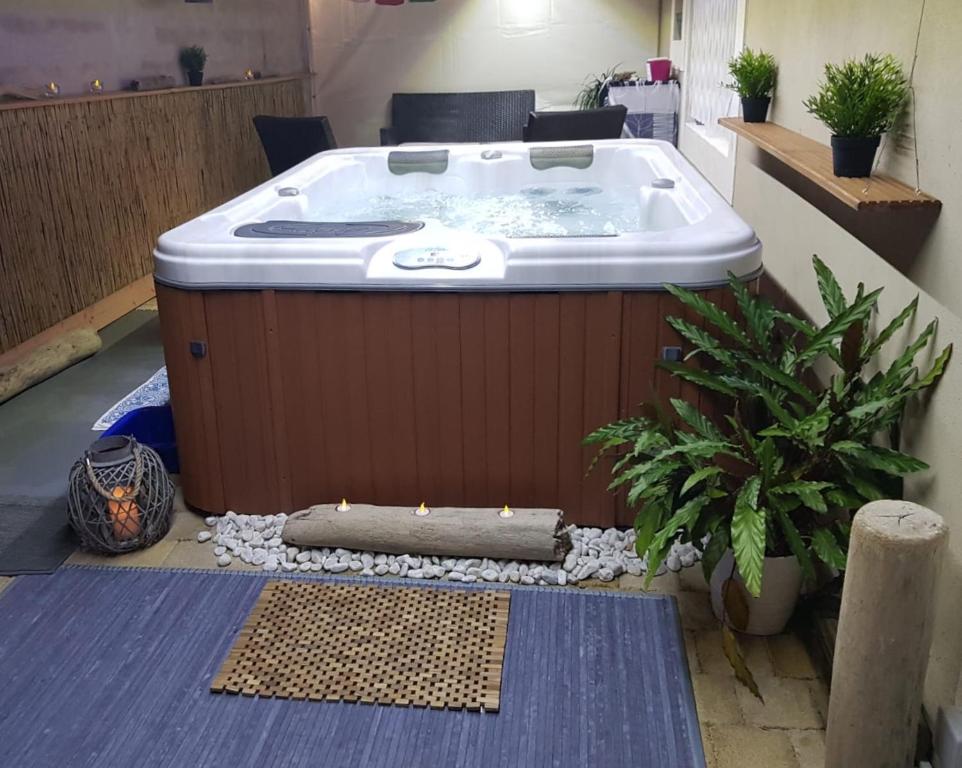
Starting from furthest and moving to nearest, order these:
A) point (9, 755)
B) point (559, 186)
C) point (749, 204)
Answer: point (559, 186), point (749, 204), point (9, 755)

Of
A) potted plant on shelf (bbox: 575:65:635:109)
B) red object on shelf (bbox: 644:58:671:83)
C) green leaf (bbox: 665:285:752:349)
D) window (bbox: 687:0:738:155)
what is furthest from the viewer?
potted plant on shelf (bbox: 575:65:635:109)

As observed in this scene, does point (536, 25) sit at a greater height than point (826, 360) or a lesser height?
greater

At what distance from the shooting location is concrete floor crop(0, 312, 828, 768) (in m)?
1.62

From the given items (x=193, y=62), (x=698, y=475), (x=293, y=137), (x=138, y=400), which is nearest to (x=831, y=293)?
(x=698, y=475)

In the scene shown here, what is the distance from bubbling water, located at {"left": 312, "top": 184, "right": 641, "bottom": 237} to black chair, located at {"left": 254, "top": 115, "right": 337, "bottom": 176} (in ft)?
3.69

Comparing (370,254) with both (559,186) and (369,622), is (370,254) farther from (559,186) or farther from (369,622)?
(559,186)

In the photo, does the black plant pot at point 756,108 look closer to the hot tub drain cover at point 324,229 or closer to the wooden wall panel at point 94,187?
the hot tub drain cover at point 324,229

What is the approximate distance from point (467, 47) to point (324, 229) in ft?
15.6

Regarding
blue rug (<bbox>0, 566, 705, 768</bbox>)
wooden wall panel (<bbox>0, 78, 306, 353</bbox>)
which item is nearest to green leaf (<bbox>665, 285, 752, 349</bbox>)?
blue rug (<bbox>0, 566, 705, 768</bbox>)

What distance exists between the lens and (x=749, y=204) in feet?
11.5

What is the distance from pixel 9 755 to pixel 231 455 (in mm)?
902

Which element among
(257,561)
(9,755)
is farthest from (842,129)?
(9,755)

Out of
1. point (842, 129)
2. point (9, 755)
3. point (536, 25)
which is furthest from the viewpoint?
point (536, 25)

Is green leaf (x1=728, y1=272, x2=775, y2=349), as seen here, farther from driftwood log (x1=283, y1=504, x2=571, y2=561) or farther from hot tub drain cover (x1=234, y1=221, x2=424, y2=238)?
hot tub drain cover (x1=234, y1=221, x2=424, y2=238)
